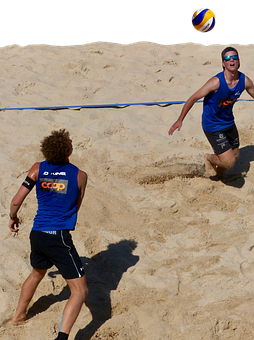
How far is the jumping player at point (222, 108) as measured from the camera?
489 cm

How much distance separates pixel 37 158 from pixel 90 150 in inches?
27.7

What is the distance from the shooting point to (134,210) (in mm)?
4824

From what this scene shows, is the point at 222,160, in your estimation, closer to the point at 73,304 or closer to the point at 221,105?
the point at 221,105

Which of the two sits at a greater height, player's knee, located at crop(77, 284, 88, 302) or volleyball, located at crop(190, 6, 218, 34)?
volleyball, located at crop(190, 6, 218, 34)

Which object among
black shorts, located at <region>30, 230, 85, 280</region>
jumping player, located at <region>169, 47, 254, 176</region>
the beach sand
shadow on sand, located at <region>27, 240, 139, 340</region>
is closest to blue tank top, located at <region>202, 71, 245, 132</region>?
jumping player, located at <region>169, 47, 254, 176</region>

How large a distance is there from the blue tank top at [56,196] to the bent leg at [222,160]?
8.18 feet

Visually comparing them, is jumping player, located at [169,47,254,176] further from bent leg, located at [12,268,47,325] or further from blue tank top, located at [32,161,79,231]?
bent leg, located at [12,268,47,325]

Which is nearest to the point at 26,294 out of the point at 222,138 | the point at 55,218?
the point at 55,218

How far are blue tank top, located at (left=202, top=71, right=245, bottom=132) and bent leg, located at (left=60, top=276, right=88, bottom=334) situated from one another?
110 inches

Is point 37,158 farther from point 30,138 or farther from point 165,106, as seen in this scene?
point 165,106

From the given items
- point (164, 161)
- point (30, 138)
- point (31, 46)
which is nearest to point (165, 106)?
point (164, 161)

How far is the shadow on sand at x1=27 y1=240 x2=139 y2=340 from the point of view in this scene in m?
3.51

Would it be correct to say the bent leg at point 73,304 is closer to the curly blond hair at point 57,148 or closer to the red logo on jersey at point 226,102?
the curly blond hair at point 57,148

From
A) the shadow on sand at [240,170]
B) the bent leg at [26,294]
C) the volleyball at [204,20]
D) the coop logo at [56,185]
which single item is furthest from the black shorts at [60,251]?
the volleyball at [204,20]
